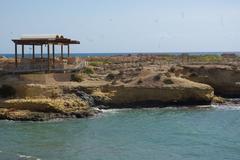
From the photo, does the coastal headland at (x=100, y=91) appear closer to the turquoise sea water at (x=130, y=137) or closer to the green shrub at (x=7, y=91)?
the green shrub at (x=7, y=91)

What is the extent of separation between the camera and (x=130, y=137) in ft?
128

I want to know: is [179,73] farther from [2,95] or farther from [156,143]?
[156,143]

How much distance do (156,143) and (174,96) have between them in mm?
19830

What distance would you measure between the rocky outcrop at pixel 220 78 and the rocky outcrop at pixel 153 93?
661 cm

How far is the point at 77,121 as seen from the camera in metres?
46.7

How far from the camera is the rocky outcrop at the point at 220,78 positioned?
6384 centimetres

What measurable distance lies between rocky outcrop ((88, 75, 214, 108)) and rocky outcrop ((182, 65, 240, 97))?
6612mm

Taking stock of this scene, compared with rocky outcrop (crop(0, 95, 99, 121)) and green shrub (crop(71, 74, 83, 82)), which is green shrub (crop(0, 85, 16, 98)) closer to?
rocky outcrop (crop(0, 95, 99, 121))

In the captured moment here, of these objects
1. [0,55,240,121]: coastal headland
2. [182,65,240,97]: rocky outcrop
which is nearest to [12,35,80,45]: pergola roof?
[0,55,240,121]: coastal headland

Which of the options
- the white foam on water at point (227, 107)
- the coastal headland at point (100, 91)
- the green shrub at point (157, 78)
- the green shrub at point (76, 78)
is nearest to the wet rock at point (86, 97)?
the coastal headland at point (100, 91)

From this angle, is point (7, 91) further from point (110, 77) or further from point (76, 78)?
point (110, 77)

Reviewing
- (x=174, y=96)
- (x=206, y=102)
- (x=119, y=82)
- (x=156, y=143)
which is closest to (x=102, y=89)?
(x=119, y=82)

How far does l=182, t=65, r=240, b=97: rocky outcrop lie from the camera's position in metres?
A: 63.8

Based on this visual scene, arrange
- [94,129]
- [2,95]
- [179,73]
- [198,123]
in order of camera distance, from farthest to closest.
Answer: [179,73], [2,95], [198,123], [94,129]
